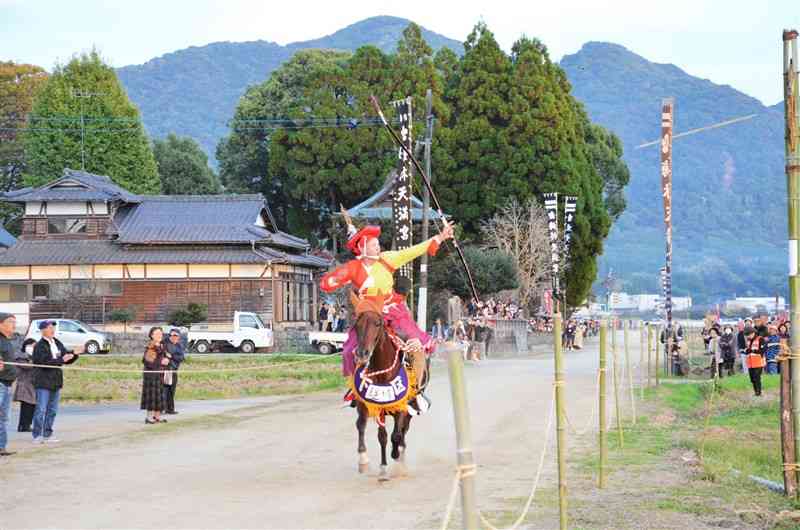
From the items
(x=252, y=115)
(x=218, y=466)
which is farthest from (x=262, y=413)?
(x=252, y=115)

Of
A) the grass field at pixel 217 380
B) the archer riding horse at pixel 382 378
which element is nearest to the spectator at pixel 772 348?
the grass field at pixel 217 380

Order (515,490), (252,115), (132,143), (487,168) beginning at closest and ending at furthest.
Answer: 1. (515,490)
2. (487,168)
3. (132,143)
4. (252,115)

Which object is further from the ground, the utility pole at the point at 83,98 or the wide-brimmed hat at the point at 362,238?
the utility pole at the point at 83,98

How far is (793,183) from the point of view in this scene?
38.2 ft

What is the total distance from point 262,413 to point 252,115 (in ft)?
171

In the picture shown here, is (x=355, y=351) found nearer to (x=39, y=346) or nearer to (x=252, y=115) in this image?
(x=39, y=346)

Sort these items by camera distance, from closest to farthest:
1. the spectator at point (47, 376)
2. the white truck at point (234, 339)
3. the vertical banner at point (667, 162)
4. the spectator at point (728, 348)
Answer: the spectator at point (47, 376), the vertical banner at point (667, 162), the spectator at point (728, 348), the white truck at point (234, 339)

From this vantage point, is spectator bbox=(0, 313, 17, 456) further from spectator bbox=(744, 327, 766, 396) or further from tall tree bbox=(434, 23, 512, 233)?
tall tree bbox=(434, 23, 512, 233)

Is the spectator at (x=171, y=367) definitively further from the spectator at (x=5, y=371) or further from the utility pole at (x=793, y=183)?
the utility pole at (x=793, y=183)

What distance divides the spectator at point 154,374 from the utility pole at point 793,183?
1167 centimetres

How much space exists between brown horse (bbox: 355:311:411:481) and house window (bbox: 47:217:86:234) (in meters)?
41.3

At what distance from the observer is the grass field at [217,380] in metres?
29.0

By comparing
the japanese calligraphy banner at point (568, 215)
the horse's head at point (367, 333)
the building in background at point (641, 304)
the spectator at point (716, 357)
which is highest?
the japanese calligraphy banner at point (568, 215)

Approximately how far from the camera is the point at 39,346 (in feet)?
53.8
